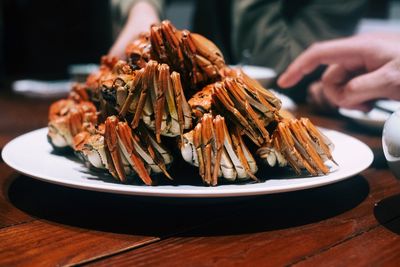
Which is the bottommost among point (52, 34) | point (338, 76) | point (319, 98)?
point (52, 34)

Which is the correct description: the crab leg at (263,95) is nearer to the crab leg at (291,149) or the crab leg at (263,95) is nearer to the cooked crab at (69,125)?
the crab leg at (291,149)

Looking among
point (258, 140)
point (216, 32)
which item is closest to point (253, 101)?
point (258, 140)

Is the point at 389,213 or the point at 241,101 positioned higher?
the point at 241,101

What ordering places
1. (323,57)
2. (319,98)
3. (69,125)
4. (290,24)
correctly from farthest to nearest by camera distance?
1. (290,24)
2. (319,98)
3. (323,57)
4. (69,125)

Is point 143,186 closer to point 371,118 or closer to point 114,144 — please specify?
point 114,144

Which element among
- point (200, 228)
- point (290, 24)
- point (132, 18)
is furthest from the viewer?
point (290, 24)

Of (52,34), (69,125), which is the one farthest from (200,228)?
(52,34)

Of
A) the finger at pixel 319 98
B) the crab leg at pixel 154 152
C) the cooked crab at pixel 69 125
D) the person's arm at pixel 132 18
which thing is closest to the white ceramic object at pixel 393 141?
the crab leg at pixel 154 152
